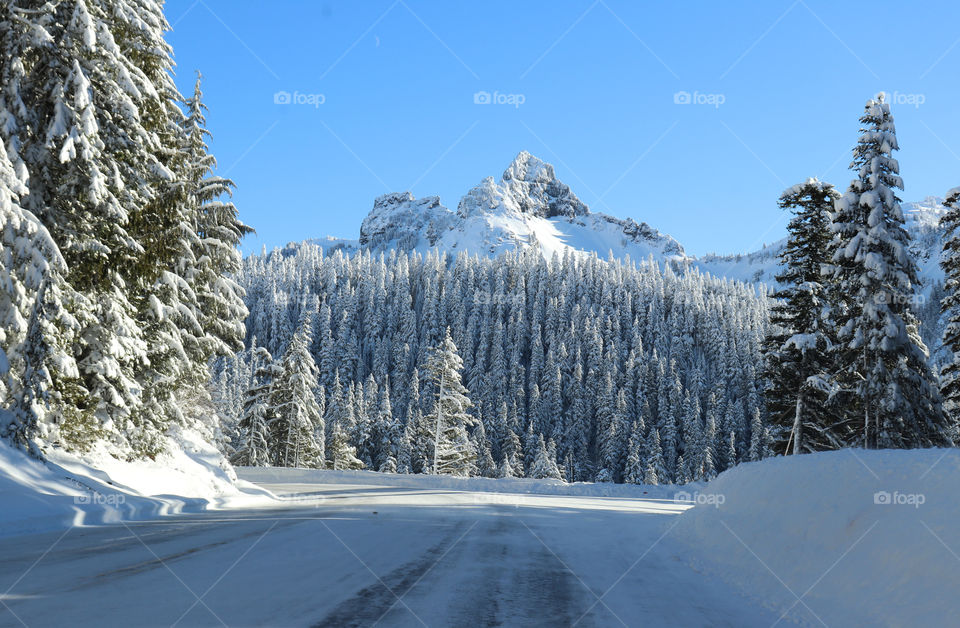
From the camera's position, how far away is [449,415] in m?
51.7

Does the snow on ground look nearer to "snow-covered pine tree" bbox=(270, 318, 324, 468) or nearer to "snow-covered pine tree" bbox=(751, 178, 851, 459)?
"snow-covered pine tree" bbox=(751, 178, 851, 459)

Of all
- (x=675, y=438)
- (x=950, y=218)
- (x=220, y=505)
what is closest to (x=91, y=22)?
(x=220, y=505)

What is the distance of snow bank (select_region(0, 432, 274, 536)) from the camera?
1007 cm

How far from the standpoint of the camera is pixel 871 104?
23203 mm

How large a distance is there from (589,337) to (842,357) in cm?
12614

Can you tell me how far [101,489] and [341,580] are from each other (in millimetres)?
9398

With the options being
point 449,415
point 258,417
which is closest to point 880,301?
point 449,415

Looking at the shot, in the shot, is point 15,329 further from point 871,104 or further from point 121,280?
point 871,104

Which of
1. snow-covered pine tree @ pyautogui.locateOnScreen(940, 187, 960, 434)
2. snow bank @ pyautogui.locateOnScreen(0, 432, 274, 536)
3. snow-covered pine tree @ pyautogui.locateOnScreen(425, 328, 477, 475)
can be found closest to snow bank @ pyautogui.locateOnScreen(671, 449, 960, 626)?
A: snow bank @ pyautogui.locateOnScreen(0, 432, 274, 536)

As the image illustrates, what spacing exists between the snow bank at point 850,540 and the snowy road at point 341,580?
0.64 metres

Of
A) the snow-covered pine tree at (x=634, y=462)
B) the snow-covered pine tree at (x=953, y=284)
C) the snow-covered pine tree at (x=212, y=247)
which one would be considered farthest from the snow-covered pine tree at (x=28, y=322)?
the snow-covered pine tree at (x=634, y=462)

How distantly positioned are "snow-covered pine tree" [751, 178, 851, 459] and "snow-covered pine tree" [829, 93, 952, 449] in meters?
1.51

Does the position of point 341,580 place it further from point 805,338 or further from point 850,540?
point 805,338

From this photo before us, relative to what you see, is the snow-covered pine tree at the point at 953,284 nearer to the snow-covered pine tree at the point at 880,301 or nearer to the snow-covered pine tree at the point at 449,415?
the snow-covered pine tree at the point at 880,301
